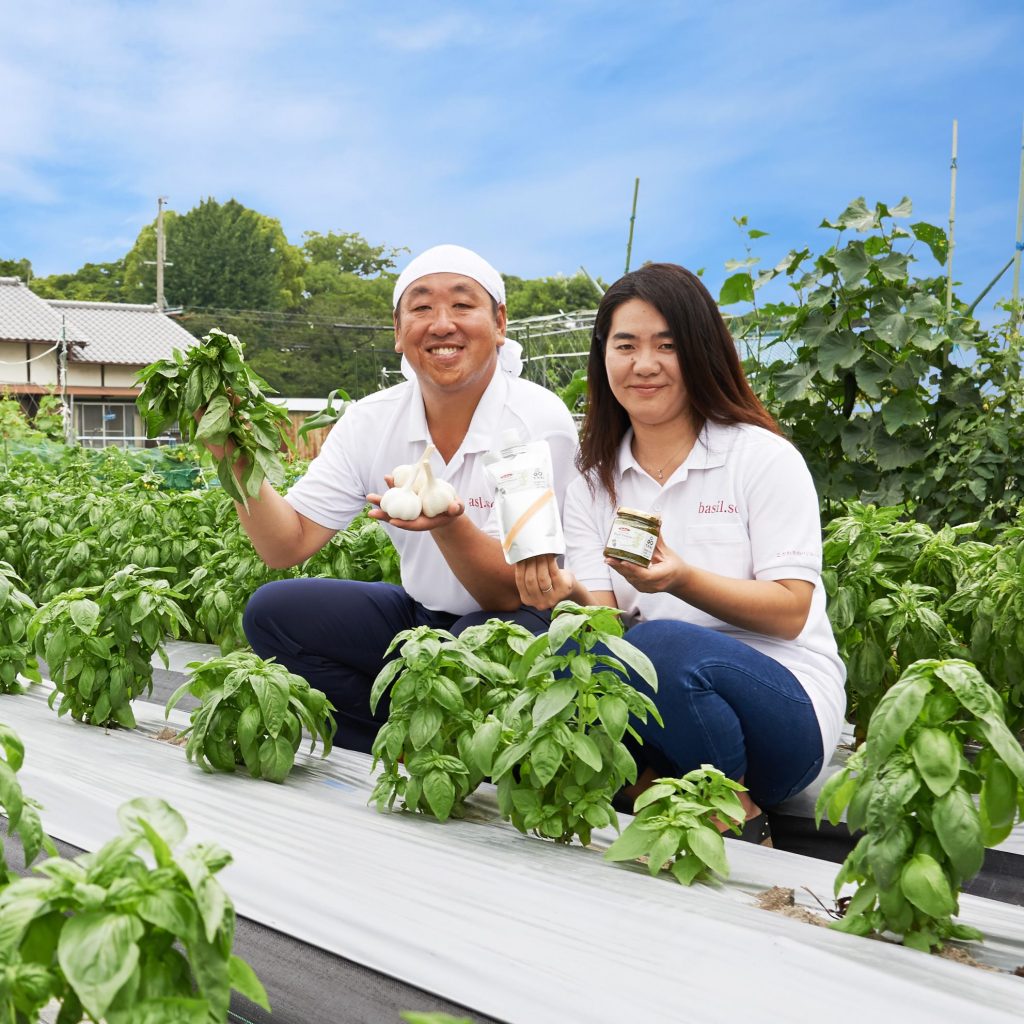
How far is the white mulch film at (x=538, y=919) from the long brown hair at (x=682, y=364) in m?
0.82

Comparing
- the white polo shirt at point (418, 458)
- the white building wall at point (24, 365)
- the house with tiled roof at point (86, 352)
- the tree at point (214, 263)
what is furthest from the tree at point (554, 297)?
the white polo shirt at point (418, 458)

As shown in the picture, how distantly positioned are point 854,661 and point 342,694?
4.02 ft

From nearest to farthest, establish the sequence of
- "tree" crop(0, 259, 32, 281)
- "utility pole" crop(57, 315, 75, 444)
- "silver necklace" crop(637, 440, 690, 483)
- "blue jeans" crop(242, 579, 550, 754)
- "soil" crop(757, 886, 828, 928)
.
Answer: "soil" crop(757, 886, 828, 928), "silver necklace" crop(637, 440, 690, 483), "blue jeans" crop(242, 579, 550, 754), "utility pole" crop(57, 315, 75, 444), "tree" crop(0, 259, 32, 281)

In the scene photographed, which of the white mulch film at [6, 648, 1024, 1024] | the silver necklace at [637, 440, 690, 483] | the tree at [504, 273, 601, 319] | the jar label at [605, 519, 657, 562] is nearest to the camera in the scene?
the white mulch film at [6, 648, 1024, 1024]

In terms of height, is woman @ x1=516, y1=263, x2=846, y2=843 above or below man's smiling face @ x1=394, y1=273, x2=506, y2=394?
below

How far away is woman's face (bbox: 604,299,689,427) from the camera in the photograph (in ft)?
7.73

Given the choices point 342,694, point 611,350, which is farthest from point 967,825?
point 342,694

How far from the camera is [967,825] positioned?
1.40m

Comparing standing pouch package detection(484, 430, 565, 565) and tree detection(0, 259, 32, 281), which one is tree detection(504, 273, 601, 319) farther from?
standing pouch package detection(484, 430, 565, 565)

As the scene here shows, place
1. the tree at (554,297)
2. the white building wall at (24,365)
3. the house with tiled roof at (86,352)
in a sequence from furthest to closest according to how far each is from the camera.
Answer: the tree at (554,297), the house with tiled roof at (86,352), the white building wall at (24,365)

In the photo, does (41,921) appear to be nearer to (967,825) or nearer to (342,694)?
(967,825)

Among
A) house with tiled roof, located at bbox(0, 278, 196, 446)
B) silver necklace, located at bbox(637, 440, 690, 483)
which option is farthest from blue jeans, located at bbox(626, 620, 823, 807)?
house with tiled roof, located at bbox(0, 278, 196, 446)

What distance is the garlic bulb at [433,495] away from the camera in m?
2.32

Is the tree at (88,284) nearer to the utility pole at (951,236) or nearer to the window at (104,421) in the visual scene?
the window at (104,421)
